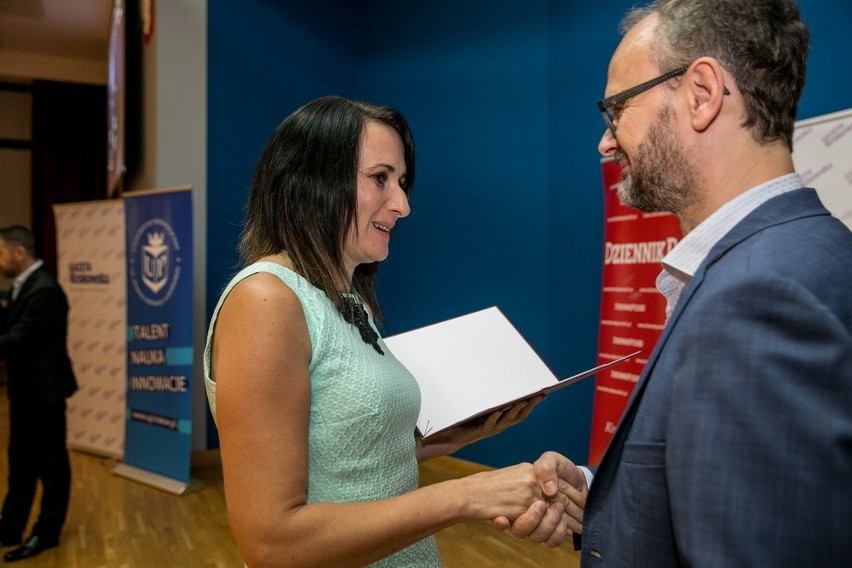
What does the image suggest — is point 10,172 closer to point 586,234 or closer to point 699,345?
point 586,234

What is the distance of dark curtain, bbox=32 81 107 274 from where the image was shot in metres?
9.40

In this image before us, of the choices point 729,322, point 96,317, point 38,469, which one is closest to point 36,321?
point 38,469

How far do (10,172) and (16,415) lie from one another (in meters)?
7.09

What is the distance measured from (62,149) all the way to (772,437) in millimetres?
10481

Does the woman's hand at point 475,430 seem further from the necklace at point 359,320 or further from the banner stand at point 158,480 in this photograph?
the banner stand at point 158,480

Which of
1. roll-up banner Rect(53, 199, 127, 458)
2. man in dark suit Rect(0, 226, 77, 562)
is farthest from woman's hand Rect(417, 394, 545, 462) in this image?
roll-up banner Rect(53, 199, 127, 458)

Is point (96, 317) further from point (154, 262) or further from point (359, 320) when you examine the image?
point (359, 320)

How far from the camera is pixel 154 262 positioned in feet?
15.9

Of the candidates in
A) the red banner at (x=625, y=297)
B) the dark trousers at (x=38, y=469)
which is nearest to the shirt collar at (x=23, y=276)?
the dark trousers at (x=38, y=469)

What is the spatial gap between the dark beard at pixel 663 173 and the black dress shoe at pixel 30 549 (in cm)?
374

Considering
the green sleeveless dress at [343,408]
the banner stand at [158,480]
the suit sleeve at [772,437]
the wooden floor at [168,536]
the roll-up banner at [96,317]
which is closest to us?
the suit sleeve at [772,437]

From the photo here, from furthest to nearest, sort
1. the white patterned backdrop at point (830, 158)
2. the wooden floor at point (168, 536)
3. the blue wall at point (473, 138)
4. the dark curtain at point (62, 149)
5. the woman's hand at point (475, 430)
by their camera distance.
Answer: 1. the dark curtain at point (62, 149)
2. the blue wall at point (473, 138)
3. the wooden floor at point (168, 536)
4. the white patterned backdrop at point (830, 158)
5. the woman's hand at point (475, 430)

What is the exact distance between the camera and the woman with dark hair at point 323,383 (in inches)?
40.0

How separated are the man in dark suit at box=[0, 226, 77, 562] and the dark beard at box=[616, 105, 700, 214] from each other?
354 centimetres
